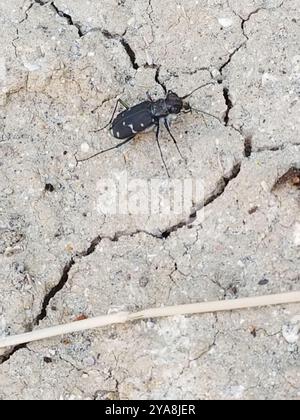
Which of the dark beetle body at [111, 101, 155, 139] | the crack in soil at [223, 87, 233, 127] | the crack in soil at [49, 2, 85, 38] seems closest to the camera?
the dark beetle body at [111, 101, 155, 139]

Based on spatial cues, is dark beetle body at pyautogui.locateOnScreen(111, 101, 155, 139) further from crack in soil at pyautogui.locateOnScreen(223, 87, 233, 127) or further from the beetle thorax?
crack in soil at pyautogui.locateOnScreen(223, 87, 233, 127)

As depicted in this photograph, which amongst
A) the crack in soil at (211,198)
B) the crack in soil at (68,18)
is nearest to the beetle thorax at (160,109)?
the crack in soil at (211,198)

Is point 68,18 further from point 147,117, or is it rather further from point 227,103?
point 227,103

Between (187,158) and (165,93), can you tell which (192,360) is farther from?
(165,93)

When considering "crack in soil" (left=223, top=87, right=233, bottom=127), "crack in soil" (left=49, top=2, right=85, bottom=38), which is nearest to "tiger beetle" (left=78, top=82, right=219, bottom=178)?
"crack in soil" (left=223, top=87, right=233, bottom=127)

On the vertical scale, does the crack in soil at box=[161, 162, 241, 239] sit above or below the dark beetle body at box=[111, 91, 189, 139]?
below

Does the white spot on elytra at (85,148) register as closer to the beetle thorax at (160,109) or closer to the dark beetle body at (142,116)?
the dark beetle body at (142,116)

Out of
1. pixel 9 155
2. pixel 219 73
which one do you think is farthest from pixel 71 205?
pixel 219 73

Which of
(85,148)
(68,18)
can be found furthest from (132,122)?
(68,18)
